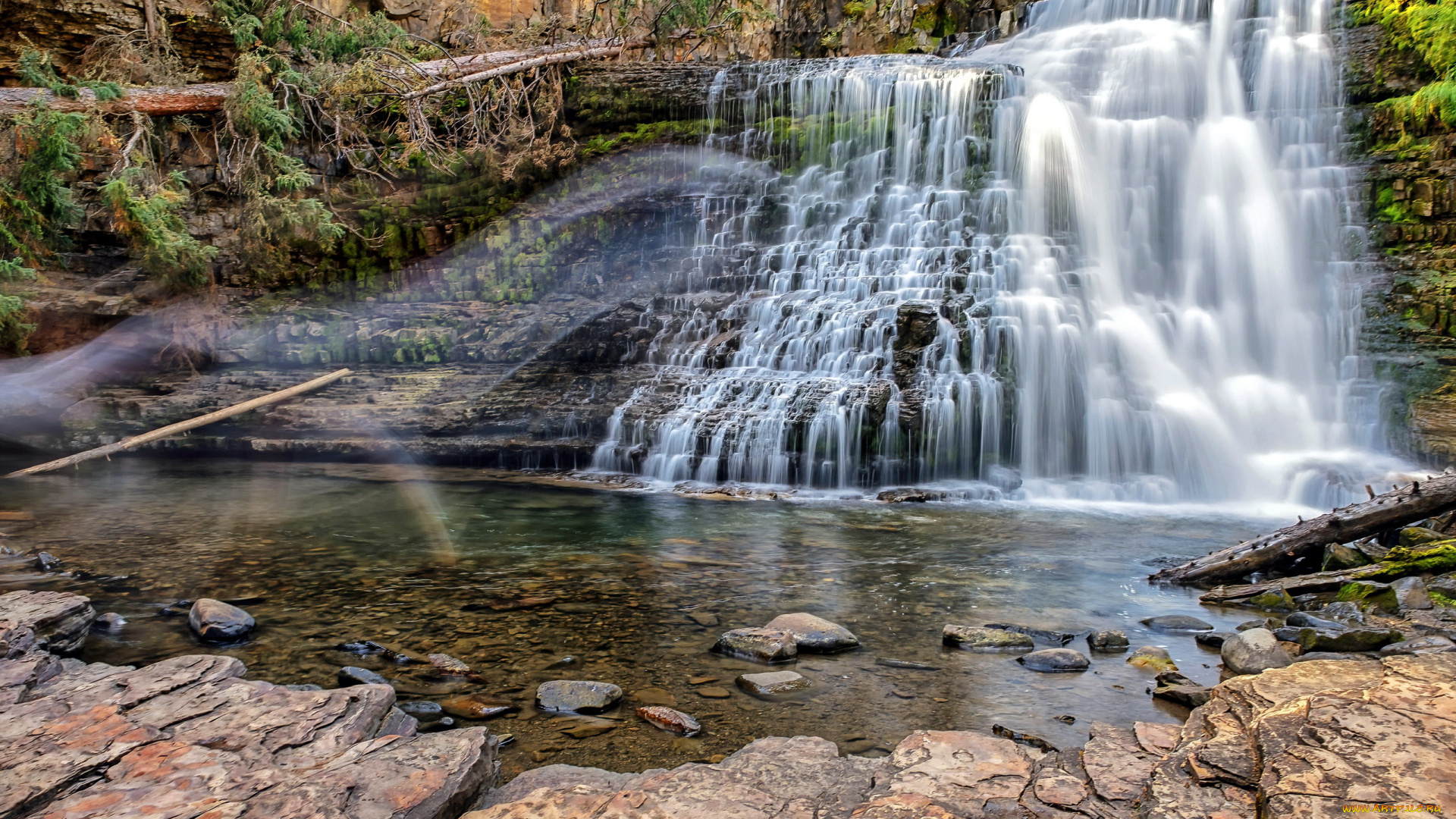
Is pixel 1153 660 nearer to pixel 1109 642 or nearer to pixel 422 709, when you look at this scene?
pixel 1109 642

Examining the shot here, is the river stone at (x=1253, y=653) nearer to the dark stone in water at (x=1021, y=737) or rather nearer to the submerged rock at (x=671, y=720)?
the dark stone in water at (x=1021, y=737)

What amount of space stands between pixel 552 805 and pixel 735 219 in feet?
43.8

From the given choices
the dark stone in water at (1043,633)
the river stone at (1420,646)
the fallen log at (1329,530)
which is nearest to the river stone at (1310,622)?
the river stone at (1420,646)

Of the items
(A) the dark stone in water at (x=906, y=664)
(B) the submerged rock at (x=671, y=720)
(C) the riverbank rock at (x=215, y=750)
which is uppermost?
(C) the riverbank rock at (x=215, y=750)

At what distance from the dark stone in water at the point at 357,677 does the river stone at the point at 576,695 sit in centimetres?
83

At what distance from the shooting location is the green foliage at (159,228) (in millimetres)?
11562

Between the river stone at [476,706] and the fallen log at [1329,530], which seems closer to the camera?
the river stone at [476,706]

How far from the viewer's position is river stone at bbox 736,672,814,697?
4.15 m

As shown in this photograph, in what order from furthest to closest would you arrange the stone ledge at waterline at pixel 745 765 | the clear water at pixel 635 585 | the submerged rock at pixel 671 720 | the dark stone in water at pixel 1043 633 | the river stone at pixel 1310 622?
the dark stone in water at pixel 1043 633 < the river stone at pixel 1310 622 < the clear water at pixel 635 585 < the submerged rock at pixel 671 720 < the stone ledge at waterline at pixel 745 765

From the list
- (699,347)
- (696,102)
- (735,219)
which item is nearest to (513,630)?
(699,347)

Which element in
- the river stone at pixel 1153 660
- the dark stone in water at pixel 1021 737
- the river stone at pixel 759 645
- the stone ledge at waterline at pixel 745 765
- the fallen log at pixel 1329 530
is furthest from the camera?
the fallen log at pixel 1329 530

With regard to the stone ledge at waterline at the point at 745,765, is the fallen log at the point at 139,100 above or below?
above

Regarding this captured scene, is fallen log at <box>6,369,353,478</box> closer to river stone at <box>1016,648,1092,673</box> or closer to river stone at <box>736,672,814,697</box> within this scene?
river stone at <box>736,672,814,697</box>

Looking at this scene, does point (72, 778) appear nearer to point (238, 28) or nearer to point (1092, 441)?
point (1092, 441)
